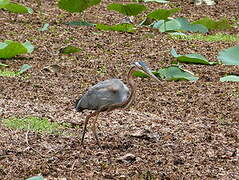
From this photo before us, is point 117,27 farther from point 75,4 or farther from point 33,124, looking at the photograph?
point 33,124

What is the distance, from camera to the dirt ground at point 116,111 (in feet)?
20.7

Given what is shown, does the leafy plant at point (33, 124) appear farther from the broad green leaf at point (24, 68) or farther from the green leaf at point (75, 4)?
the green leaf at point (75, 4)

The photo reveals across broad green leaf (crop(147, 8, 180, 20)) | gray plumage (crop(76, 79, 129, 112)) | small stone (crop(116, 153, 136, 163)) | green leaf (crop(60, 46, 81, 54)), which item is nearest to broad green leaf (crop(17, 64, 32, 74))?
green leaf (crop(60, 46, 81, 54))

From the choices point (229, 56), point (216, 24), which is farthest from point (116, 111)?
point (216, 24)

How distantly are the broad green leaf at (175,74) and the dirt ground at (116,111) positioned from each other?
2.8 inches

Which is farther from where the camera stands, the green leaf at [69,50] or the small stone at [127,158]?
the green leaf at [69,50]

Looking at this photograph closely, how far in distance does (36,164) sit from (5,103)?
2028 mm

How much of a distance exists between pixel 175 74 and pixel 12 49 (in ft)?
6.36

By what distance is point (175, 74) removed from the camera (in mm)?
9609

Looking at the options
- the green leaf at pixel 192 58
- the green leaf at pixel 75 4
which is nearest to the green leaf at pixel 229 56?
the green leaf at pixel 192 58

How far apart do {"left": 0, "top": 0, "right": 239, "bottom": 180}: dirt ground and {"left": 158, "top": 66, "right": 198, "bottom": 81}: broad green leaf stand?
72 millimetres

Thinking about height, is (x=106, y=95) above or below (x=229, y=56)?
above

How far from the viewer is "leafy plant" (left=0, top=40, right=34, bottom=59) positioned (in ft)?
32.6

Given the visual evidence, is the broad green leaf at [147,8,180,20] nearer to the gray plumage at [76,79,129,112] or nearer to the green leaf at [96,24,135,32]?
the green leaf at [96,24,135,32]
